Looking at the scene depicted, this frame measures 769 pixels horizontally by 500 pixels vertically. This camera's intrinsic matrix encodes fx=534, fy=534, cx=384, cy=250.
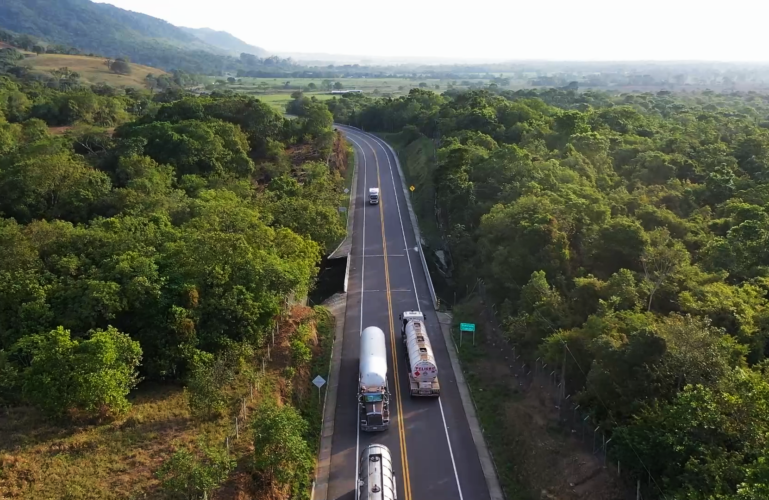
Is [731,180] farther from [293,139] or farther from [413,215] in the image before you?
[293,139]

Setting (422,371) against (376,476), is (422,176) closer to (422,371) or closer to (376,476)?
(422,371)

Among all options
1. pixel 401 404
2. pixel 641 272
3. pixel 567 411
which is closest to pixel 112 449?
pixel 401 404

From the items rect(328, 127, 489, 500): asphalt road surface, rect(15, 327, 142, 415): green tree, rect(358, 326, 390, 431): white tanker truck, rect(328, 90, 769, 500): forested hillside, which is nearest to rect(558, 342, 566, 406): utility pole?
rect(328, 90, 769, 500): forested hillside

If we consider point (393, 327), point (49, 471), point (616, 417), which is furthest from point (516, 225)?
point (49, 471)

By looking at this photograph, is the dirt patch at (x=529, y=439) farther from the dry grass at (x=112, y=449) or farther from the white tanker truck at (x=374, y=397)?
the dry grass at (x=112, y=449)

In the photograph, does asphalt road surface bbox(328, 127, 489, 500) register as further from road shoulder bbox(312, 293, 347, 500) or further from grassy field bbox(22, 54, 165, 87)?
grassy field bbox(22, 54, 165, 87)
